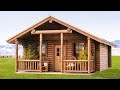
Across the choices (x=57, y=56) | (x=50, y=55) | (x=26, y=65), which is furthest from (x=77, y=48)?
(x=26, y=65)

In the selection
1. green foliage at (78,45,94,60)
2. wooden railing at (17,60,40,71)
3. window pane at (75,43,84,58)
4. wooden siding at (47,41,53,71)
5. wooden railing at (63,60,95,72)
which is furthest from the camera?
wooden siding at (47,41,53,71)

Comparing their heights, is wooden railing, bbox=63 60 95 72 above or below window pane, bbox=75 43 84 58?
below

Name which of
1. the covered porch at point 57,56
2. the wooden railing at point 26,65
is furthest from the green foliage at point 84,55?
the wooden railing at point 26,65

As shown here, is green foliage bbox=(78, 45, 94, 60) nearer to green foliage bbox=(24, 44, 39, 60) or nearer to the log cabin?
the log cabin

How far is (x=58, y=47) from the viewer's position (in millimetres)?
23219

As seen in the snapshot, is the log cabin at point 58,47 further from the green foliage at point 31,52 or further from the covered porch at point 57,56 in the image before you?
the green foliage at point 31,52

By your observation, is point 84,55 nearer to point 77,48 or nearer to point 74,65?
point 74,65

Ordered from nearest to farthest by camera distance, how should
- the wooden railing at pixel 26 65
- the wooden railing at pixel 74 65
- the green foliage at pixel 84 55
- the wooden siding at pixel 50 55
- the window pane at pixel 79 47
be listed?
1. the wooden railing at pixel 74 65
2. the green foliage at pixel 84 55
3. the wooden railing at pixel 26 65
4. the window pane at pixel 79 47
5. the wooden siding at pixel 50 55

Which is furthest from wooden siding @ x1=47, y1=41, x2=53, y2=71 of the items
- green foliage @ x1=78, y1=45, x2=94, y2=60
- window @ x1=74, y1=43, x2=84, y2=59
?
green foliage @ x1=78, y1=45, x2=94, y2=60

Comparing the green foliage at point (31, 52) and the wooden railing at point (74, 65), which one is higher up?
the green foliage at point (31, 52)

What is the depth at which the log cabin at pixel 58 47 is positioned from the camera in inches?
823

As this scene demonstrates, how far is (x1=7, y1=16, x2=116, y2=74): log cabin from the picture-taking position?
20906 mm
